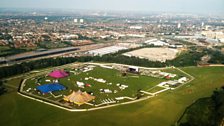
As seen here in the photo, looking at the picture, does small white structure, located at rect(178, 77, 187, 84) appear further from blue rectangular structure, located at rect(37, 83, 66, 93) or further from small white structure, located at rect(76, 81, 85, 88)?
blue rectangular structure, located at rect(37, 83, 66, 93)

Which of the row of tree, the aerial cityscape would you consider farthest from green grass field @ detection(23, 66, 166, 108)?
the row of tree

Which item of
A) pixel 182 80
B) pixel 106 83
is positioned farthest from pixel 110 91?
pixel 182 80

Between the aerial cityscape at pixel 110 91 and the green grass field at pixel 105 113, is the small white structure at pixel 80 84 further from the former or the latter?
the green grass field at pixel 105 113

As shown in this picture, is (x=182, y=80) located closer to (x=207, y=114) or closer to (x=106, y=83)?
(x=106, y=83)

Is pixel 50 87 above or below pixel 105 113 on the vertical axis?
above

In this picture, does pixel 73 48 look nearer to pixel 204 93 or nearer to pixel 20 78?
pixel 20 78

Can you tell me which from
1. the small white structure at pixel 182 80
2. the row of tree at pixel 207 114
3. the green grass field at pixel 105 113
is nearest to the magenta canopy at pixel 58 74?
the green grass field at pixel 105 113

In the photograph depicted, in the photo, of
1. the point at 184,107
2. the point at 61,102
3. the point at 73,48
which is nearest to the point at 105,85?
the point at 61,102

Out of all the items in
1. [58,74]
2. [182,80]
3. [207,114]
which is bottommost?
[182,80]
